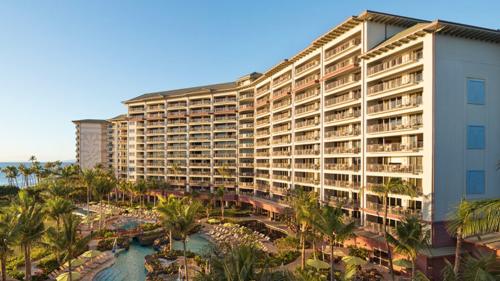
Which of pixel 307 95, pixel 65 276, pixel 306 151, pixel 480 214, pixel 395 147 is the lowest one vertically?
pixel 65 276

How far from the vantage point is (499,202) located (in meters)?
8.21

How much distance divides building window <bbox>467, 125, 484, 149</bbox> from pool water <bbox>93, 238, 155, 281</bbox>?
131 feet

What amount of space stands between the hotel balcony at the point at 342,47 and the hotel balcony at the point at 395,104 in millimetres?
9202

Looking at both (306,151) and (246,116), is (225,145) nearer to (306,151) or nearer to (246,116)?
(246,116)

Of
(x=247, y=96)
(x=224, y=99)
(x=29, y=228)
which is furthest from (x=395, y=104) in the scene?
(x=224, y=99)

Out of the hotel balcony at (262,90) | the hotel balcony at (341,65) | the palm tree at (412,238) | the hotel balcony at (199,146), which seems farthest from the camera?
the hotel balcony at (199,146)

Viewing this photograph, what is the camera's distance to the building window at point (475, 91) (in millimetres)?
30391

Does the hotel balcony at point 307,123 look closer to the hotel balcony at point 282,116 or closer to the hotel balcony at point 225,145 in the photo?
the hotel balcony at point 282,116

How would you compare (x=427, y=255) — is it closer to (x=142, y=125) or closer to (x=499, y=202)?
(x=499, y=202)

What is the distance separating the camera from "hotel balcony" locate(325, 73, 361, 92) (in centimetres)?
3934

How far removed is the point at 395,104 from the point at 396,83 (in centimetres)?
258

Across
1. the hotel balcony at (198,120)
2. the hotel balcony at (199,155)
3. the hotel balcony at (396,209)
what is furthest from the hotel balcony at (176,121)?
the hotel balcony at (396,209)

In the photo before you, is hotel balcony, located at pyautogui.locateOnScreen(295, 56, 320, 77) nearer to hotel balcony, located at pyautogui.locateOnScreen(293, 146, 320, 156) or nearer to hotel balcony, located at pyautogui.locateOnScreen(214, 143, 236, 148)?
hotel balcony, located at pyautogui.locateOnScreen(293, 146, 320, 156)

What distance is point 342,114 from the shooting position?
41250mm
